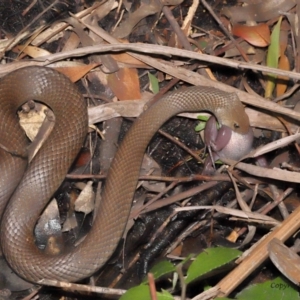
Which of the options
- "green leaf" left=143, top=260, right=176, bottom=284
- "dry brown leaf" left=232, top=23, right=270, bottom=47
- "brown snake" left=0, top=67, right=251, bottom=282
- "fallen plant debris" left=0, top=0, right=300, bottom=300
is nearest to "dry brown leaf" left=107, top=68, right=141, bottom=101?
"fallen plant debris" left=0, top=0, right=300, bottom=300

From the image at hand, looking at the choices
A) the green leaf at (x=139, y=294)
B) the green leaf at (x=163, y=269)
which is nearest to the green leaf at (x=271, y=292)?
the green leaf at (x=163, y=269)

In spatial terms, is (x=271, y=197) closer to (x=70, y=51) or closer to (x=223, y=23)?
(x=223, y=23)

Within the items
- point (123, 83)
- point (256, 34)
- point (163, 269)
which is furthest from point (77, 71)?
point (163, 269)

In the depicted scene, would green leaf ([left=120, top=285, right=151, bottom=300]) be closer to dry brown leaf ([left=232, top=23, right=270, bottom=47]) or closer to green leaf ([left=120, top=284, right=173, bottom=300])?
green leaf ([left=120, top=284, right=173, bottom=300])

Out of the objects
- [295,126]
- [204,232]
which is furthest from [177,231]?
[295,126]

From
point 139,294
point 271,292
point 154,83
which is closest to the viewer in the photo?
point 139,294

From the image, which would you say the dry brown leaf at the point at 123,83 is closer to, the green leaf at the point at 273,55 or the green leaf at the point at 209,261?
the green leaf at the point at 273,55

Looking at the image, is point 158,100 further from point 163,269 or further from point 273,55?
point 163,269
